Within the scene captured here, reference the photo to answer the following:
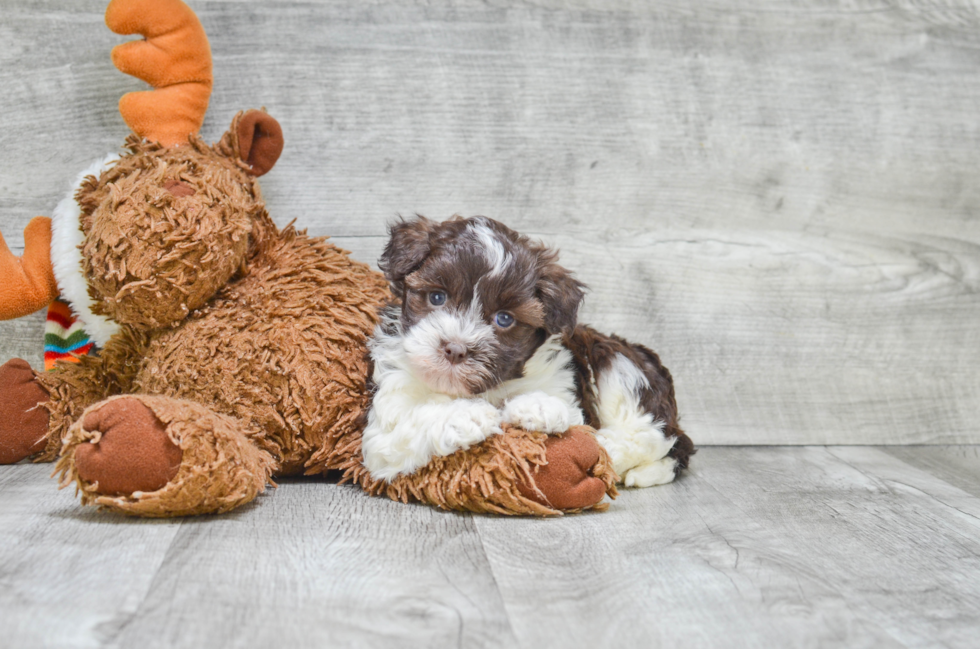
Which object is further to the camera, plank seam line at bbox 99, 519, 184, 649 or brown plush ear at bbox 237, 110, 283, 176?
brown plush ear at bbox 237, 110, 283, 176

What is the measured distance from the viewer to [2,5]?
2.37 metres

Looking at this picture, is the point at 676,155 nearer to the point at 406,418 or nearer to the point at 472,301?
the point at 472,301

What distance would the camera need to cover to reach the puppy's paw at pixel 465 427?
1802mm

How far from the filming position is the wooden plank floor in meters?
1.25

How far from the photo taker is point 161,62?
6.94 ft

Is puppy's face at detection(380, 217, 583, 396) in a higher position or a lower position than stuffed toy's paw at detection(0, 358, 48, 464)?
higher

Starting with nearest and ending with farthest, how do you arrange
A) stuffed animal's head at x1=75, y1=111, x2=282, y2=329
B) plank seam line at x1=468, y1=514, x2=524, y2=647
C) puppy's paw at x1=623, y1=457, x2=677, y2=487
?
plank seam line at x1=468, y1=514, x2=524, y2=647 → stuffed animal's head at x1=75, y1=111, x2=282, y2=329 → puppy's paw at x1=623, y1=457, x2=677, y2=487

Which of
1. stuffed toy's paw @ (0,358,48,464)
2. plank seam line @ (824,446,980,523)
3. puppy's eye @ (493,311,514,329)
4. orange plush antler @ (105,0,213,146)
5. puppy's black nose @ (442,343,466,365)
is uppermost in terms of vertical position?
orange plush antler @ (105,0,213,146)

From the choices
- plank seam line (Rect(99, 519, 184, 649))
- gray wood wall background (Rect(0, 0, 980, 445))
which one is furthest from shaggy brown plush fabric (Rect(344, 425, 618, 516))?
gray wood wall background (Rect(0, 0, 980, 445))

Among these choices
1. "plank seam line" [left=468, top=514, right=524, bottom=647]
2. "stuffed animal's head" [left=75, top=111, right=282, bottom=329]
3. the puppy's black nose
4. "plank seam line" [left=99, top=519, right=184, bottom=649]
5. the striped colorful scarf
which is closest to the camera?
"plank seam line" [left=99, top=519, right=184, bottom=649]

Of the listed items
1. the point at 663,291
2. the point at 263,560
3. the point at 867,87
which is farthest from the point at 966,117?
the point at 263,560

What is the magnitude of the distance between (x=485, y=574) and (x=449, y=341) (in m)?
0.50

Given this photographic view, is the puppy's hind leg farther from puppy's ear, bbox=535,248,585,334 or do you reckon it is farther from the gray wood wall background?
the gray wood wall background

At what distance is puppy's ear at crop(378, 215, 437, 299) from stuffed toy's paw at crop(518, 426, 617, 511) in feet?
1.57
